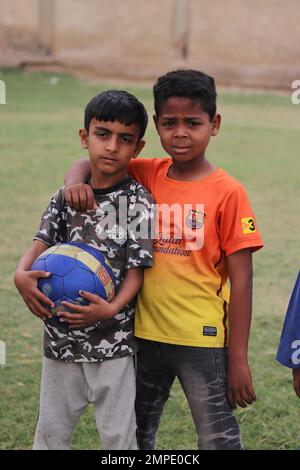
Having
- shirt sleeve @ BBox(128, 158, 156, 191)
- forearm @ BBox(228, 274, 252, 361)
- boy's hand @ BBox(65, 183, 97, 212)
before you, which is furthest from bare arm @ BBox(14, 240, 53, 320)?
forearm @ BBox(228, 274, 252, 361)

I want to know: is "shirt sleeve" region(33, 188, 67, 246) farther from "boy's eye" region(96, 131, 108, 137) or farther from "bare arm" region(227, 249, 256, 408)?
"bare arm" region(227, 249, 256, 408)

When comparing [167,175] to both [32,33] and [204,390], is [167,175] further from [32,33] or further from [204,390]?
[32,33]

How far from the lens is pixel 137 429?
10.5 feet

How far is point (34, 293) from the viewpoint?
9.29 feet

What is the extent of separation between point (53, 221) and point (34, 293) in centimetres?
30

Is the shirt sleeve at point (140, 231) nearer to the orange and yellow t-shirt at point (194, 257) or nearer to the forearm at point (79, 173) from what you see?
the orange and yellow t-shirt at point (194, 257)

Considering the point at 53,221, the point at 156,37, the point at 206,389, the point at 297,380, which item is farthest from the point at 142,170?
the point at 156,37

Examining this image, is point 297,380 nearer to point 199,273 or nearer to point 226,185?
point 199,273

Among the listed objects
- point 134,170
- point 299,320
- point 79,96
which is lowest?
point 79,96

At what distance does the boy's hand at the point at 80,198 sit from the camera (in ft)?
9.52

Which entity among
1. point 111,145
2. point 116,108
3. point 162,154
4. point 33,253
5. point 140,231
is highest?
point 116,108
